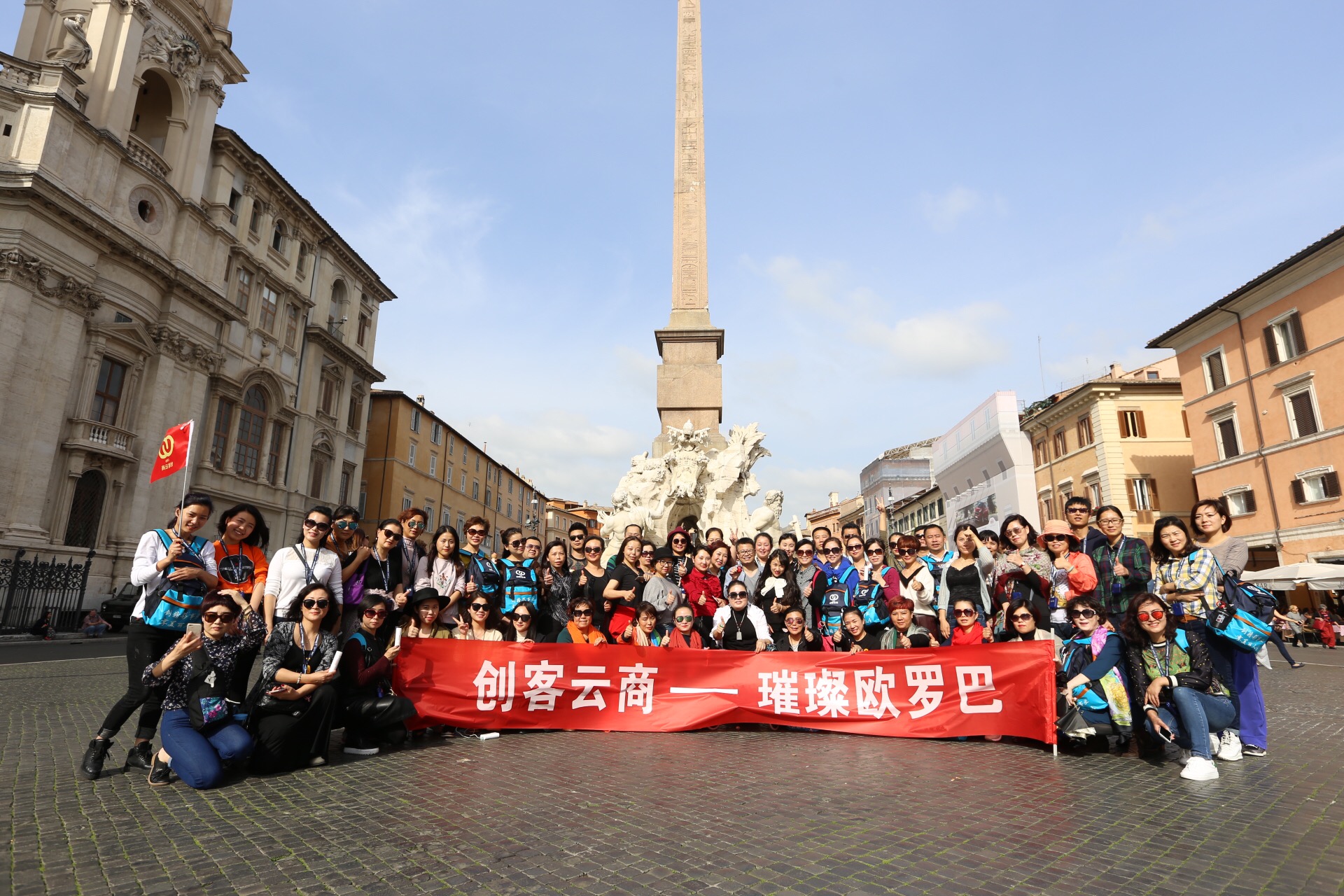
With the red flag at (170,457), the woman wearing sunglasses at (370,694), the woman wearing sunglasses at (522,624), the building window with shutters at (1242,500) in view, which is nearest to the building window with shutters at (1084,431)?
the building window with shutters at (1242,500)

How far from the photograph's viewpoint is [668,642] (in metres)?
6.63

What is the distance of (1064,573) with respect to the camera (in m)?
5.93

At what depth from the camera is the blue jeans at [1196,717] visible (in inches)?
183

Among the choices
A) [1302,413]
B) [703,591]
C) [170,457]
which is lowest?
[703,591]

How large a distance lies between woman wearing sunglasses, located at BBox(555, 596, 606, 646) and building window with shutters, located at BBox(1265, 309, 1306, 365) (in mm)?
25658

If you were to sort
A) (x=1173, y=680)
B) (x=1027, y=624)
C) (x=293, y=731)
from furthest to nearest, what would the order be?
(x=1027, y=624)
(x=1173, y=680)
(x=293, y=731)

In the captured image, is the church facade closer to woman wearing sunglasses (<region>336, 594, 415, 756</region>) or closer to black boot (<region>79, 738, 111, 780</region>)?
black boot (<region>79, 738, 111, 780</region>)

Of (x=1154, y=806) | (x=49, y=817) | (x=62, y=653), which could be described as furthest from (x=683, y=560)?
(x=62, y=653)

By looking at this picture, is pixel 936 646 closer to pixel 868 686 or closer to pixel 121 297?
pixel 868 686

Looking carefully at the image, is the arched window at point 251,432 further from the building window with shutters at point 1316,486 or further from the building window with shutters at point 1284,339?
the building window with shutters at point 1284,339

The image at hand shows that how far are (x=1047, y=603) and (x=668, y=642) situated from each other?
3.30m

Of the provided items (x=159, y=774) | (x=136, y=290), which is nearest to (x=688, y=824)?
(x=159, y=774)

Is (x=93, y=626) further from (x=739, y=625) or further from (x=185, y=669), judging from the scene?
(x=739, y=625)

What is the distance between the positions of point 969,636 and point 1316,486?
22.6 meters
